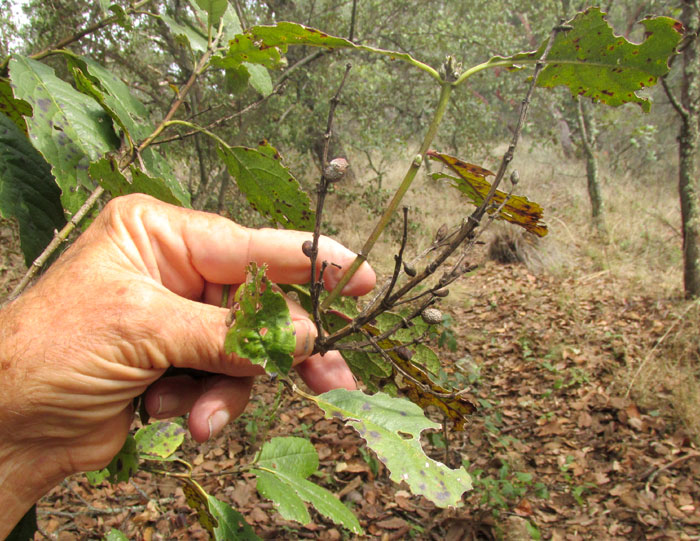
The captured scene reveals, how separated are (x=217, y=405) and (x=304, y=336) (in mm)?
379

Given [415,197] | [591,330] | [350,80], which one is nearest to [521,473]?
[591,330]

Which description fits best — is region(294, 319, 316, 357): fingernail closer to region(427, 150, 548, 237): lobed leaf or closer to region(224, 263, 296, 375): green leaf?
region(224, 263, 296, 375): green leaf

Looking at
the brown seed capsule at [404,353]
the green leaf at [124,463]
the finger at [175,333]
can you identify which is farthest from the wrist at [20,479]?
the brown seed capsule at [404,353]

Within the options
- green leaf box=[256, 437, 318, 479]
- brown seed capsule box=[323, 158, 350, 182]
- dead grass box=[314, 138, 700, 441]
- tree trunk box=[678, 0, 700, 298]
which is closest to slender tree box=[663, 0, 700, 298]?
tree trunk box=[678, 0, 700, 298]

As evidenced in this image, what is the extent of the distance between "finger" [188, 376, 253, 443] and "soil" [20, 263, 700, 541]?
0.74 m

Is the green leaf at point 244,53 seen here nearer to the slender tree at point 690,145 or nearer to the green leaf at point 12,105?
the green leaf at point 12,105

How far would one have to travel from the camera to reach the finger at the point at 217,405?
1.22m

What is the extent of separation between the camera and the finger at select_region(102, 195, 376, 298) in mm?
1241

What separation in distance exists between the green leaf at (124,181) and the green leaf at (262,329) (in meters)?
0.44

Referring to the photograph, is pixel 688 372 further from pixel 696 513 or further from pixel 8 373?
pixel 8 373

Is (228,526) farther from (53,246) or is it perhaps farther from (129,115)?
(129,115)

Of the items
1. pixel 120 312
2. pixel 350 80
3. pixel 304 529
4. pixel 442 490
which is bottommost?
pixel 304 529

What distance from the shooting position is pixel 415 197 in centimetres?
1037

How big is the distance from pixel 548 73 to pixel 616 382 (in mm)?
4324
